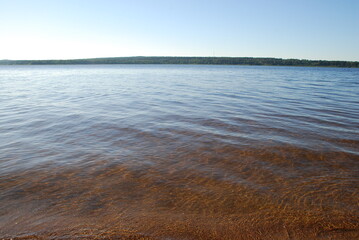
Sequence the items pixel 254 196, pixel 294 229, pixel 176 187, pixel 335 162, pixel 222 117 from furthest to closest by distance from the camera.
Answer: pixel 222 117 → pixel 335 162 → pixel 176 187 → pixel 254 196 → pixel 294 229

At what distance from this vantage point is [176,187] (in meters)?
3.93

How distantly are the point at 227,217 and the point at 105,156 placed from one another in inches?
128

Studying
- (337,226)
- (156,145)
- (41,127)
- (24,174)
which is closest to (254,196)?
(337,226)

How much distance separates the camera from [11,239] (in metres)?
2.64

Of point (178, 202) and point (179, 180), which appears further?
point (179, 180)

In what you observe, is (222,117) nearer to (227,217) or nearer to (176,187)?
(176,187)

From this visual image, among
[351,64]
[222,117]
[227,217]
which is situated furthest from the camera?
[351,64]

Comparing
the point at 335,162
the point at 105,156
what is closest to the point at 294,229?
the point at 335,162

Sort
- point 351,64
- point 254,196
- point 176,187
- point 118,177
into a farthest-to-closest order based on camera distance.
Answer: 1. point 351,64
2. point 118,177
3. point 176,187
4. point 254,196

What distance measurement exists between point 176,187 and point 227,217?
1113mm

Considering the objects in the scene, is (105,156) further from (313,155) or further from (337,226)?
(313,155)

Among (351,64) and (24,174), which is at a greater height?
(351,64)

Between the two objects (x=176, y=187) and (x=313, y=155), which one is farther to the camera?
(x=313, y=155)

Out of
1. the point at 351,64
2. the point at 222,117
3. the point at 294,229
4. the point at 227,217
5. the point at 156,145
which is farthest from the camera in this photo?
the point at 351,64
